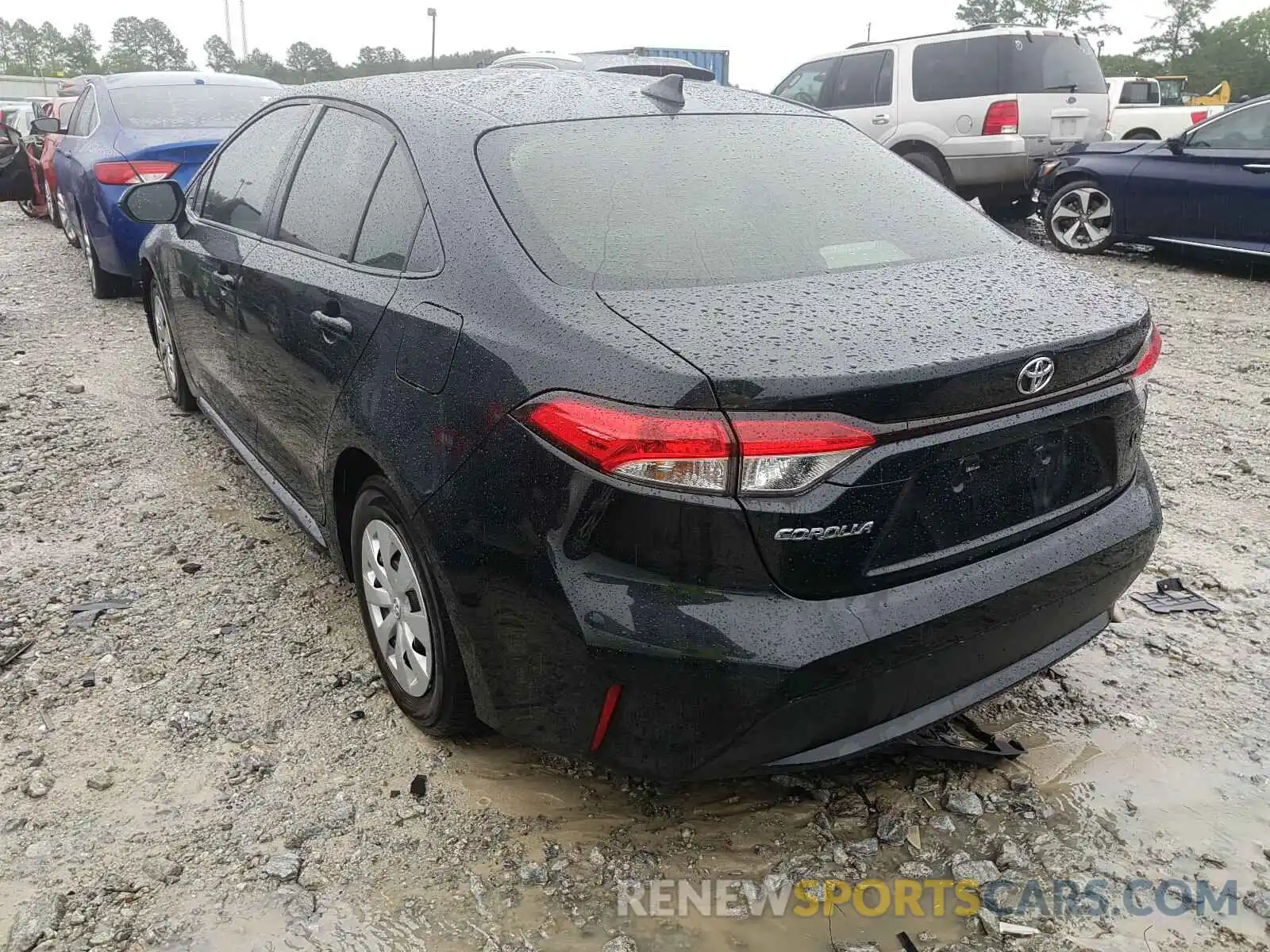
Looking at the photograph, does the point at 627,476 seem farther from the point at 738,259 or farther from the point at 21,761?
the point at 21,761

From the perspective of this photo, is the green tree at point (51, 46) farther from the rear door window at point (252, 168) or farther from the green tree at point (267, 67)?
the rear door window at point (252, 168)

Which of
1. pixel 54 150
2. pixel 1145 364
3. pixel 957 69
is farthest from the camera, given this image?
pixel 957 69

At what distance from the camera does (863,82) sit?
36.0 feet

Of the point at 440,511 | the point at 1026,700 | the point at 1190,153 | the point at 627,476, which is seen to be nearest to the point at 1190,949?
the point at 1026,700

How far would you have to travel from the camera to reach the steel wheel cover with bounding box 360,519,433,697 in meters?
2.54

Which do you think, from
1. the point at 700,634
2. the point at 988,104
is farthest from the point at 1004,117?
the point at 700,634

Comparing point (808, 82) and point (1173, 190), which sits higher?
point (808, 82)

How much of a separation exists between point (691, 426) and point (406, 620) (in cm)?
116

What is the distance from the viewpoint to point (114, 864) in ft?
7.54

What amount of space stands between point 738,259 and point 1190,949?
67.4 inches

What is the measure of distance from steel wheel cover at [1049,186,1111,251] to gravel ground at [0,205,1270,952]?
6.34 metres

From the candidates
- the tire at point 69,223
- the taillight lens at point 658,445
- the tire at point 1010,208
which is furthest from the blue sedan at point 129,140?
the tire at point 1010,208

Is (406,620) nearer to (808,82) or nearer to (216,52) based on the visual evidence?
(808,82)

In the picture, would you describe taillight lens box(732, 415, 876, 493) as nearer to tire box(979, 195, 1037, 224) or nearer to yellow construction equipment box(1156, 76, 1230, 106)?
tire box(979, 195, 1037, 224)
